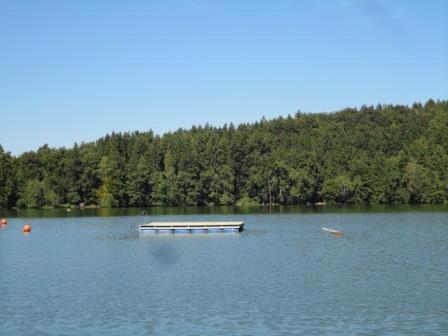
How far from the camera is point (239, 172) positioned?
186m

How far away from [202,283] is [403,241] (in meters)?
31.0

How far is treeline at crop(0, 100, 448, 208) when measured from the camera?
564 feet

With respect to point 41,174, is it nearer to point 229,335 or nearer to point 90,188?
point 90,188

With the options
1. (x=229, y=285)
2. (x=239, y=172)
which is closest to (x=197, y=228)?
(x=229, y=285)

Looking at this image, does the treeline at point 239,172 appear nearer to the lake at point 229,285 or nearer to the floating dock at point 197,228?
the floating dock at point 197,228

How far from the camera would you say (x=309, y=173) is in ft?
586

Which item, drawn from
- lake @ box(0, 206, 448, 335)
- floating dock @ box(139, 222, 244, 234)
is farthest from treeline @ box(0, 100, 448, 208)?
lake @ box(0, 206, 448, 335)

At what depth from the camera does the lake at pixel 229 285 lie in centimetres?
3098

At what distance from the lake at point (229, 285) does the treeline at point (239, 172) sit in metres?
98.7

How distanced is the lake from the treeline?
98.7m

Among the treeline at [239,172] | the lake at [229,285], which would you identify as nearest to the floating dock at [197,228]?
the lake at [229,285]

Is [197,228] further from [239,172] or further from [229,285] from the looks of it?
[239,172]

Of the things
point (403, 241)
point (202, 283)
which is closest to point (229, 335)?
point (202, 283)

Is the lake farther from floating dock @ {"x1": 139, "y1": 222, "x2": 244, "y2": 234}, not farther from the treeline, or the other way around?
the treeline
